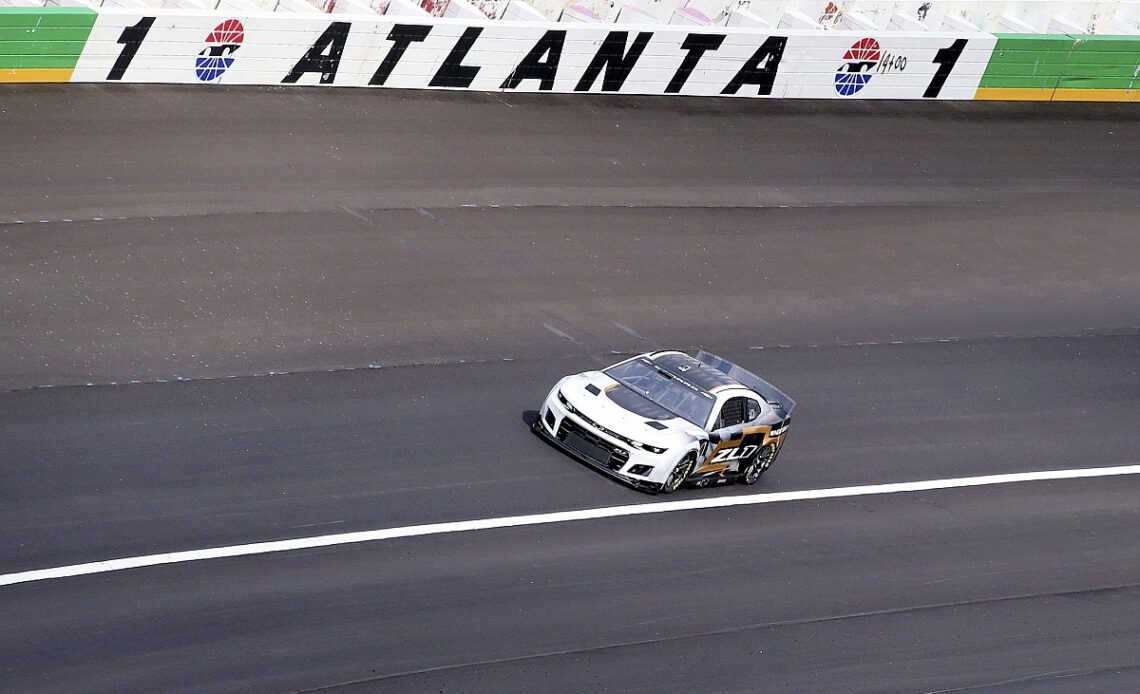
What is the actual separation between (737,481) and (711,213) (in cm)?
818

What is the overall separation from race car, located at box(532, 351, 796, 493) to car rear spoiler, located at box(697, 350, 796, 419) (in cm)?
2

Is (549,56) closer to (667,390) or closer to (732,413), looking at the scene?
(667,390)

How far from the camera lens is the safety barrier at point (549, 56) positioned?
23.9 meters

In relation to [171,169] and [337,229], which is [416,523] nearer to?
[337,229]

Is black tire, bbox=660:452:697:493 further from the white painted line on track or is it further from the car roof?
the car roof

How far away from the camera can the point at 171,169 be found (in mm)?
22062

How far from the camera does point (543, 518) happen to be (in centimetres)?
1591

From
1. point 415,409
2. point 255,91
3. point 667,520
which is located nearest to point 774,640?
point 667,520

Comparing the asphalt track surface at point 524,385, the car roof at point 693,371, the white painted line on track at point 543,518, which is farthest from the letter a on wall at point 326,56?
the white painted line on track at point 543,518

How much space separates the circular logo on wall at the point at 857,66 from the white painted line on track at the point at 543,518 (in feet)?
41.8

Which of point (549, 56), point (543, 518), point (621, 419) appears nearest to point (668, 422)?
point (621, 419)

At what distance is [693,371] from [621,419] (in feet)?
4.88

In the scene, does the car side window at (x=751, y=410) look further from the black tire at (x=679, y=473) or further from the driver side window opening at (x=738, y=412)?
the black tire at (x=679, y=473)

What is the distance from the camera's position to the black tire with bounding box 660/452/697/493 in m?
16.8
